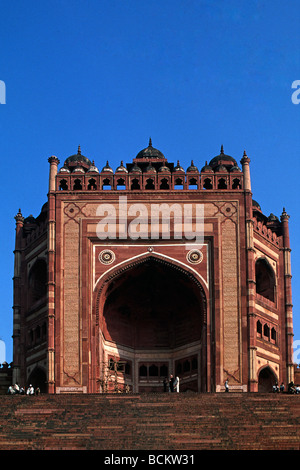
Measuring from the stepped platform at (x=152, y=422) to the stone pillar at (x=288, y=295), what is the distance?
11952 mm

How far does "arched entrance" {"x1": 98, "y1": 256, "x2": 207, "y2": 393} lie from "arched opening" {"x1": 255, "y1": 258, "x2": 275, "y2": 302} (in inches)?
171

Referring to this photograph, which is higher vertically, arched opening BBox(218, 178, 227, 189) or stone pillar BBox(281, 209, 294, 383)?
arched opening BBox(218, 178, 227, 189)

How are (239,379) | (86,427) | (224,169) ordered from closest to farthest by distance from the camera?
1. (86,427)
2. (239,379)
3. (224,169)

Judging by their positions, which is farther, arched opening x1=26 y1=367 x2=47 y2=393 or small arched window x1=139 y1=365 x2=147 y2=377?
small arched window x1=139 y1=365 x2=147 y2=377

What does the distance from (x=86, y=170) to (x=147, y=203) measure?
5.03 m

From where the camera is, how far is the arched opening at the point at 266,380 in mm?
51625

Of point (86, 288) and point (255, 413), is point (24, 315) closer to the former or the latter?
point (86, 288)

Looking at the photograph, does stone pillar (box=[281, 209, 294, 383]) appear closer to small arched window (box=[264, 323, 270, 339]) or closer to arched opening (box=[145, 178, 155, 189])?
small arched window (box=[264, 323, 270, 339])

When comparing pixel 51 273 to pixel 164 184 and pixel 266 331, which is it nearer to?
pixel 164 184

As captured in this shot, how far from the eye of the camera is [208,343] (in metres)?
48.5

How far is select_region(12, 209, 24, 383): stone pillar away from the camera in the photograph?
5212 centimetres

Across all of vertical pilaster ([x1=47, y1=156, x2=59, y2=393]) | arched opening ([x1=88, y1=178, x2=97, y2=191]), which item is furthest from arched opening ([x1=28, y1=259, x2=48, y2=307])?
arched opening ([x1=88, y1=178, x2=97, y2=191])

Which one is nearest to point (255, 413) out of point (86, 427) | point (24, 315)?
point (86, 427)

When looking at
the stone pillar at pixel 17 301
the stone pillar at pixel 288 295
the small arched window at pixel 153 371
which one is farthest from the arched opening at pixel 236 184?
the stone pillar at pixel 17 301
